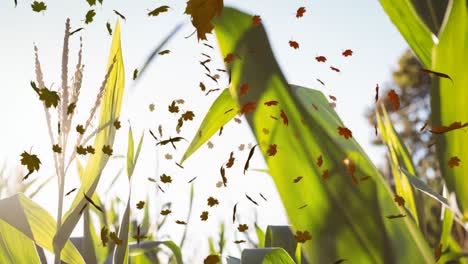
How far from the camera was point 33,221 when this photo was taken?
105 cm

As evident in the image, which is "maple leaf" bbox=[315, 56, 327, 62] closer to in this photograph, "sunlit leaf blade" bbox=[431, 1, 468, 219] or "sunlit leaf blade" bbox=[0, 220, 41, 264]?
"sunlit leaf blade" bbox=[431, 1, 468, 219]

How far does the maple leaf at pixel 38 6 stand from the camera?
1047mm

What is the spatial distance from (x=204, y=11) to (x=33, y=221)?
1.64 ft

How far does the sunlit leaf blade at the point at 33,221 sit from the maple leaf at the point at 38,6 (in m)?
0.34

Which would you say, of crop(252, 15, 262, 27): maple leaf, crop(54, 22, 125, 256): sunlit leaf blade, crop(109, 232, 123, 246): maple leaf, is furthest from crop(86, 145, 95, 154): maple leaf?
crop(252, 15, 262, 27): maple leaf

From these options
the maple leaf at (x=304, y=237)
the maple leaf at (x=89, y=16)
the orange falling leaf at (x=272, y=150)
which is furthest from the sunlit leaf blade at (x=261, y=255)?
the maple leaf at (x=89, y=16)

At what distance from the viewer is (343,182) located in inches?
34.5

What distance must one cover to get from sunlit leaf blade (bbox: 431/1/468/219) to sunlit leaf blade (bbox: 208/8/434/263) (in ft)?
0.33

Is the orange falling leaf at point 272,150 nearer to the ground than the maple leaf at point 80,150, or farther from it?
nearer to the ground

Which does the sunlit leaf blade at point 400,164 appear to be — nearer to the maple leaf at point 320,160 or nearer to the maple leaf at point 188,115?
the maple leaf at point 320,160

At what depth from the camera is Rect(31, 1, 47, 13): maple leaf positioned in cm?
105

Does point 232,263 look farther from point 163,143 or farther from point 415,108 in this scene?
point 415,108

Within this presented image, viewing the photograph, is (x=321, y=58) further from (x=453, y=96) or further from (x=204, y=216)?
(x=204, y=216)

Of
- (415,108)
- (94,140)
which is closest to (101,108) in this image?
(94,140)
